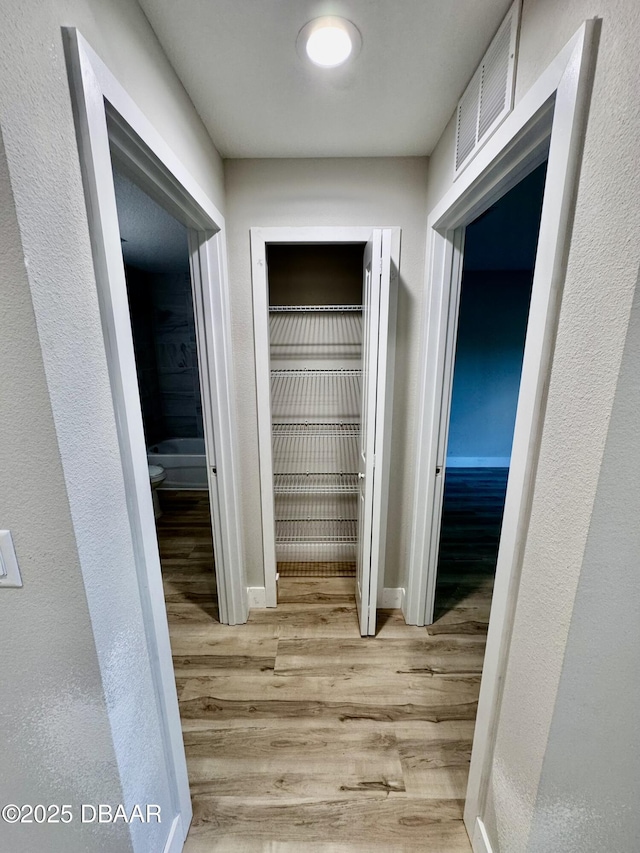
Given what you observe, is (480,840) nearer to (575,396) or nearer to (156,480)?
(575,396)

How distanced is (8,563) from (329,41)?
1462mm

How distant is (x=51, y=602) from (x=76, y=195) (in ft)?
2.53

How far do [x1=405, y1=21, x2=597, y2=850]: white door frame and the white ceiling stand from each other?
0.28 m

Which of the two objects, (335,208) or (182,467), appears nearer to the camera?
(335,208)

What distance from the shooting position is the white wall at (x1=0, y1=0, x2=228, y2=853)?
0.54 metres

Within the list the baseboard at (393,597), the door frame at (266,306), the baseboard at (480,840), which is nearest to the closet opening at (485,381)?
the baseboard at (393,597)

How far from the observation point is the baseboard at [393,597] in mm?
2004

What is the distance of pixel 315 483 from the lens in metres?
2.41

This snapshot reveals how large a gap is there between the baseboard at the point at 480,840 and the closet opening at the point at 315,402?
1354 mm

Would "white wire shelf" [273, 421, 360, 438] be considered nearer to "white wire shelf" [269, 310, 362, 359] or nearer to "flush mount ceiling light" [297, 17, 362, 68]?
"white wire shelf" [269, 310, 362, 359]

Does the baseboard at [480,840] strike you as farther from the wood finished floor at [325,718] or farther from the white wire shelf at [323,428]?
the white wire shelf at [323,428]

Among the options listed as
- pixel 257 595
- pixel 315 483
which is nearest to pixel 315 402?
pixel 315 483

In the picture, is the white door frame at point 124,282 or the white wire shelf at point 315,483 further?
the white wire shelf at point 315,483

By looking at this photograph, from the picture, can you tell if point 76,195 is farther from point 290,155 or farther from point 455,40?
point 290,155
